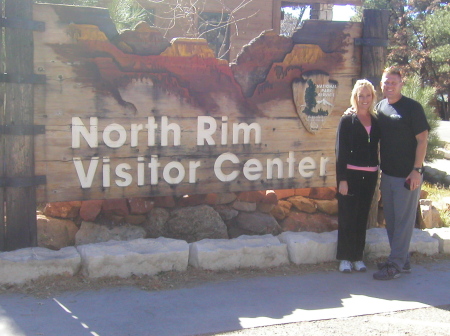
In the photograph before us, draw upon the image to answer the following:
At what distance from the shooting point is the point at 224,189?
5.34 metres

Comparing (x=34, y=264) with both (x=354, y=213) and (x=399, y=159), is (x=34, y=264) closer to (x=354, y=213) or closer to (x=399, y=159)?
(x=354, y=213)

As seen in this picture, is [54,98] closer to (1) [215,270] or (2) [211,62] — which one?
(2) [211,62]

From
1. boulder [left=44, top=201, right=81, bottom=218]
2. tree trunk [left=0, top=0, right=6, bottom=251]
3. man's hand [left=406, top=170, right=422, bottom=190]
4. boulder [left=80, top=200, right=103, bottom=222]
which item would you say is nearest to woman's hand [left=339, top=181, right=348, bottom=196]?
man's hand [left=406, top=170, right=422, bottom=190]

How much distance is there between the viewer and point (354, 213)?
5031 millimetres

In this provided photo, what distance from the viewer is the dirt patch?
4.31 meters

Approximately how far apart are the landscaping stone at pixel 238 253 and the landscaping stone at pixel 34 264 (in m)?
1.00

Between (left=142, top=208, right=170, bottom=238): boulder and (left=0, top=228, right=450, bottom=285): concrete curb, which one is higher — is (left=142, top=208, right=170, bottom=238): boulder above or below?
above

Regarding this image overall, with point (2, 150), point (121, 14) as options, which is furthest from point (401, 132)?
point (121, 14)

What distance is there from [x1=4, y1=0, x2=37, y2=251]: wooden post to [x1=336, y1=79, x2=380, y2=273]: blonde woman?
2542 millimetres

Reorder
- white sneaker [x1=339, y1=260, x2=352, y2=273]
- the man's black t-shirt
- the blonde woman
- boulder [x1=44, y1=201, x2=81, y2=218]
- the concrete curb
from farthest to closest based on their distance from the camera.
Answer: boulder [x1=44, y1=201, x2=81, y2=218], white sneaker [x1=339, y1=260, x2=352, y2=273], the blonde woman, the man's black t-shirt, the concrete curb

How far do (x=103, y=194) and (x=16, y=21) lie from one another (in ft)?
5.01

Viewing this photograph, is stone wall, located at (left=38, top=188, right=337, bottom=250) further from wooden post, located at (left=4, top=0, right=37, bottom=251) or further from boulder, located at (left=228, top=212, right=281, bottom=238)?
wooden post, located at (left=4, top=0, right=37, bottom=251)

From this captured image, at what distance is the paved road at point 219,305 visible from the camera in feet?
12.4

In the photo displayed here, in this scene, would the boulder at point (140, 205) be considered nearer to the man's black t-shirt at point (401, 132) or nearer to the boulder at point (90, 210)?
the boulder at point (90, 210)
